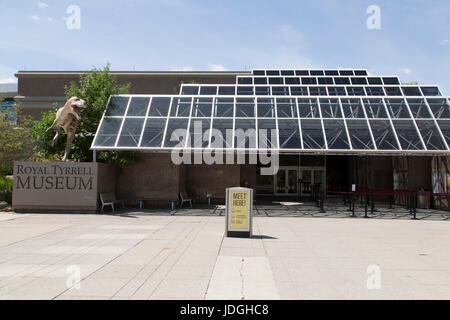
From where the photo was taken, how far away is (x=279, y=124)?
1730cm

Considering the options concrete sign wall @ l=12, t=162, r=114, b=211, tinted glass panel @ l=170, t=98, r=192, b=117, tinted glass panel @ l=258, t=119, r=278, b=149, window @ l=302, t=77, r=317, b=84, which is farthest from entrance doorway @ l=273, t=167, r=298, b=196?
concrete sign wall @ l=12, t=162, r=114, b=211

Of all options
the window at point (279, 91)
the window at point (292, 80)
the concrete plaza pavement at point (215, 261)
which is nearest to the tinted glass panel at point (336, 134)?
the concrete plaza pavement at point (215, 261)

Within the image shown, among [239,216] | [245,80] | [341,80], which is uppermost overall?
[245,80]

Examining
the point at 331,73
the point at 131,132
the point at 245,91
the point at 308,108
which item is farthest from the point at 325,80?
the point at 131,132

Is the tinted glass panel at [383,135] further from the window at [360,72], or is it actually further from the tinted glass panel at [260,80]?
the window at [360,72]

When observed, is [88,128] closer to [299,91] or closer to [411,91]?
[299,91]

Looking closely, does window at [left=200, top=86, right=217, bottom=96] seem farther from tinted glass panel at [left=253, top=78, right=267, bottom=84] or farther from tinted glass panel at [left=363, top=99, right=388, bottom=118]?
tinted glass panel at [left=363, top=99, right=388, bottom=118]

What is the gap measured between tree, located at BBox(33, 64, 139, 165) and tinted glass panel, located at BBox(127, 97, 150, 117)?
1906 mm

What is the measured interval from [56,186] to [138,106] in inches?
227

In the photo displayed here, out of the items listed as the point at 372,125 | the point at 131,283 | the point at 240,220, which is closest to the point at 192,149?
the point at 240,220

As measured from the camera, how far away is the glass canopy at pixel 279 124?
625 inches

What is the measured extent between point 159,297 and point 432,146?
15263mm
